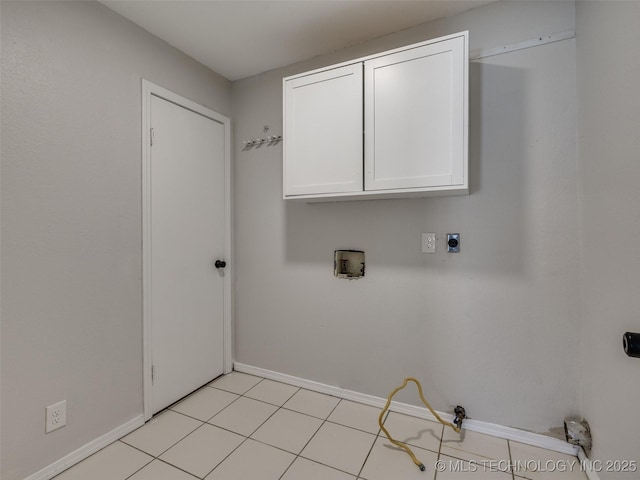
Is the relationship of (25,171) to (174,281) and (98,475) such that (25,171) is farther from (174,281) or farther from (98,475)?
(98,475)

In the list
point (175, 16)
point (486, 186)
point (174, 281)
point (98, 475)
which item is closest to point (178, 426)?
point (98, 475)

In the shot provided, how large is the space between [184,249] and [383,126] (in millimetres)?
1594

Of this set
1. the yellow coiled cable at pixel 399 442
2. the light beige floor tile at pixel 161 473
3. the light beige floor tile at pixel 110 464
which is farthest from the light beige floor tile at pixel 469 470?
the light beige floor tile at pixel 110 464

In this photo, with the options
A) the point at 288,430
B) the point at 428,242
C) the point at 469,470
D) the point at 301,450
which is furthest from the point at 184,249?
the point at 469,470

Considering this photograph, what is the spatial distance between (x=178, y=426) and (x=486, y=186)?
236cm

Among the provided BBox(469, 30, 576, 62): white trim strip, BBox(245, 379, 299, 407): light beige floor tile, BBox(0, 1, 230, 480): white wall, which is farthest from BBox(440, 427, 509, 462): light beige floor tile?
BBox(469, 30, 576, 62): white trim strip

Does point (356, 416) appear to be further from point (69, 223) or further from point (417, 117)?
point (69, 223)

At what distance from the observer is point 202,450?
1.57m

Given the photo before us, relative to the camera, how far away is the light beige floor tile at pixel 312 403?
6.29ft

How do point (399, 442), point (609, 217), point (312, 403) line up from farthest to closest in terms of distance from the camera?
point (312, 403)
point (399, 442)
point (609, 217)

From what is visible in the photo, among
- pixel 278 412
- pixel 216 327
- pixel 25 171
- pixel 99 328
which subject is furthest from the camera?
pixel 216 327

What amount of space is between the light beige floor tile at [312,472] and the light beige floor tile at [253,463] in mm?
44

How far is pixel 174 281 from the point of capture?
6.63 ft

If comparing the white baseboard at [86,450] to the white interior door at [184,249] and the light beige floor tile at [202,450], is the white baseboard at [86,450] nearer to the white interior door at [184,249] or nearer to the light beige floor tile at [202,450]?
the white interior door at [184,249]
